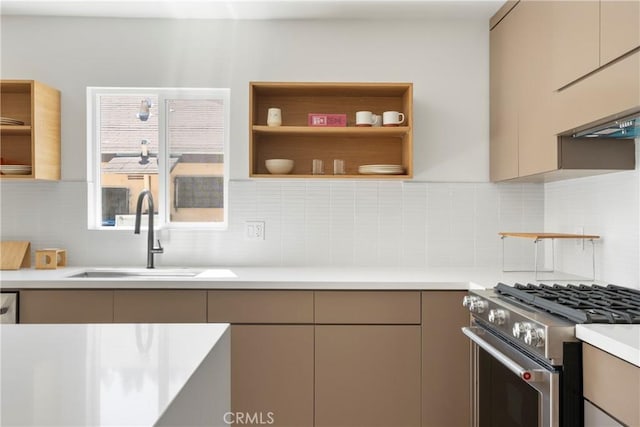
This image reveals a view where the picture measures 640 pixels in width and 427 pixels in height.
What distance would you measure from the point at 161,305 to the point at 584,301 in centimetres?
181

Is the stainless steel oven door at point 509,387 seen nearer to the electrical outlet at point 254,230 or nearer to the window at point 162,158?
the electrical outlet at point 254,230

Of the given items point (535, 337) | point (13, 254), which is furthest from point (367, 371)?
point (13, 254)

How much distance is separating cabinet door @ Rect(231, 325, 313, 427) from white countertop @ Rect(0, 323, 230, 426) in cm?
110

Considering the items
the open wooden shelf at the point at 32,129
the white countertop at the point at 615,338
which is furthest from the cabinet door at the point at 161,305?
the white countertop at the point at 615,338

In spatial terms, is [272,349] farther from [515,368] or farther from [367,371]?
[515,368]

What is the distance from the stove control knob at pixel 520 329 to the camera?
170 centimetres

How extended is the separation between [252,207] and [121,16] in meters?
1.37

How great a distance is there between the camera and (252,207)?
3166 mm

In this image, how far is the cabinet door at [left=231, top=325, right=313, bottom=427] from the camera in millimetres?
2508

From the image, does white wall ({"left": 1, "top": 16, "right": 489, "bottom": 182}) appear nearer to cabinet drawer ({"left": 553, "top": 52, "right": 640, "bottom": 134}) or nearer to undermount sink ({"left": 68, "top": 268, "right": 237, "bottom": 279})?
undermount sink ({"left": 68, "top": 268, "right": 237, "bottom": 279})

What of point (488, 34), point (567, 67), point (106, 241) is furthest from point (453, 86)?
point (106, 241)

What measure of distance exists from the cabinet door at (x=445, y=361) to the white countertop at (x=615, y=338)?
37.2 inches

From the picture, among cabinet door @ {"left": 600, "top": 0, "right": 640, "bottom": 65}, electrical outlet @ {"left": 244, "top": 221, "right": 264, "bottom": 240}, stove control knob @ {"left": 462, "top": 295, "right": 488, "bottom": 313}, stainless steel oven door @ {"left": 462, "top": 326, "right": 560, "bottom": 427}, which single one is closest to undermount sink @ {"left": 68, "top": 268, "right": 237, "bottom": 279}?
electrical outlet @ {"left": 244, "top": 221, "right": 264, "bottom": 240}

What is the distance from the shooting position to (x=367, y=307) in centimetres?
251
